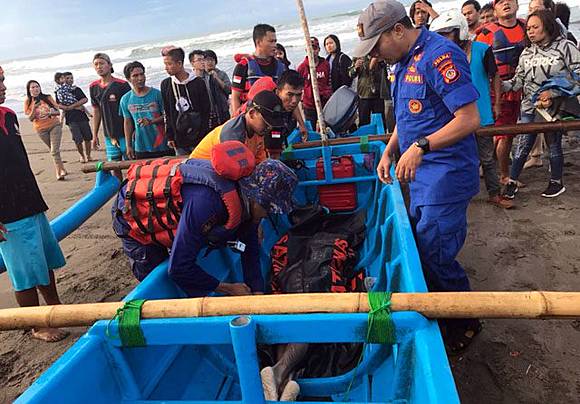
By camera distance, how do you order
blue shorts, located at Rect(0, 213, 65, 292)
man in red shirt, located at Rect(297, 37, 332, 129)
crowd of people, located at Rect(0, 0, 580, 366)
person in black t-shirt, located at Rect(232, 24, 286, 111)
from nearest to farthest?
1. crowd of people, located at Rect(0, 0, 580, 366)
2. blue shorts, located at Rect(0, 213, 65, 292)
3. person in black t-shirt, located at Rect(232, 24, 286, 111)
4. man in red shirt, located at Rect(297, 37, 332, 129)

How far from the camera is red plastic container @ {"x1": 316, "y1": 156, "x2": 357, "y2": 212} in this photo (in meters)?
4.15

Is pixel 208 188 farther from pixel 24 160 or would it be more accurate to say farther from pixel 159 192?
pixel 24 160

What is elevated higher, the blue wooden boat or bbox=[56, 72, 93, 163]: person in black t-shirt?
bbox=[56, 72, 93, 163]: person in black t-shirt

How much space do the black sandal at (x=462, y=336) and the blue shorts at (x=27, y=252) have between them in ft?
9.09

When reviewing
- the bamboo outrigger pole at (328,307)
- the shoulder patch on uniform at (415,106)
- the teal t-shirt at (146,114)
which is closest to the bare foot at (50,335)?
the bamboo outrigger pole at (328,307)

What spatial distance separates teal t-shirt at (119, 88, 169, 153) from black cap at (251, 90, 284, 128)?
8.47 ft

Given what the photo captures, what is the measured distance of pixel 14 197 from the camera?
2914 millimetres

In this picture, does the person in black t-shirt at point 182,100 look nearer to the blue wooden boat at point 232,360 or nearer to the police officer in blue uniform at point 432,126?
the blue wooden boat at point 232,360

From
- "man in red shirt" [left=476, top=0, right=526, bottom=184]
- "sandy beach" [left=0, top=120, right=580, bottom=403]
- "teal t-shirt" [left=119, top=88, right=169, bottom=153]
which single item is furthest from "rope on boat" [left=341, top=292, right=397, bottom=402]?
"teal t-shirt" [left=119, top=88, right=169, bottom=153]

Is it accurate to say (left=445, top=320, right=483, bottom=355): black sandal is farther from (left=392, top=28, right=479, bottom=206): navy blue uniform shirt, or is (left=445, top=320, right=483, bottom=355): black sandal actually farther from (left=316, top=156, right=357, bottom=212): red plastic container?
(left=316, top=156, right=357, bottom=212): red plastic container

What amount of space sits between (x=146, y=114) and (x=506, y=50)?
163 inches

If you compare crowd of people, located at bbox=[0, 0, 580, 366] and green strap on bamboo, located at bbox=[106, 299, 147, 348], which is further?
crowd of people, located at bbox=[0, 0, 580, 366]

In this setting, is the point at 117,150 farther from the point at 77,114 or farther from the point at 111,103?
the point at 77,114

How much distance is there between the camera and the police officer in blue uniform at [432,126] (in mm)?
1992
